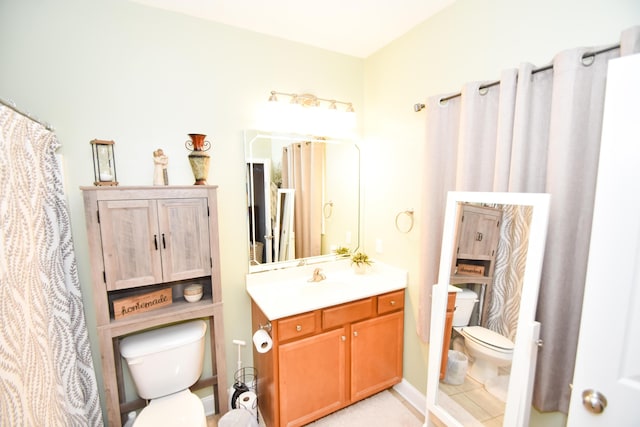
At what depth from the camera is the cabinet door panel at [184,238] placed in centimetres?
A: 157

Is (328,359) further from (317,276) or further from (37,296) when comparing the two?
(37,296)

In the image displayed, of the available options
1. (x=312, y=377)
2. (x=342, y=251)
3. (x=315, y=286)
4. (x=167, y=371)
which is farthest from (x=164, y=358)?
(x=342, y=251)

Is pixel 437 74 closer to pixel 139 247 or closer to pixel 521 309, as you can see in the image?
pixel 521 309

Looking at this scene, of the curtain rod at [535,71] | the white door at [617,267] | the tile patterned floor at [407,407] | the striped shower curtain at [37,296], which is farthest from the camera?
the tile patterned floor at [407,407]

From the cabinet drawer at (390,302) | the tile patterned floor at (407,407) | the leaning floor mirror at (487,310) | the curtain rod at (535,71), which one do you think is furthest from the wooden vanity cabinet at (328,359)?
the curtain rod at (535,71)

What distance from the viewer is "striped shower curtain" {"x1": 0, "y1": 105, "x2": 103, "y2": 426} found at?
0.93m

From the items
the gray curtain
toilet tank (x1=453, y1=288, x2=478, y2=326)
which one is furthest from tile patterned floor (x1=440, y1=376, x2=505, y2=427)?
toilet tank (x1=453, y1=288, x2=478, y2=326)

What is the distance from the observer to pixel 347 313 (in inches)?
73.1

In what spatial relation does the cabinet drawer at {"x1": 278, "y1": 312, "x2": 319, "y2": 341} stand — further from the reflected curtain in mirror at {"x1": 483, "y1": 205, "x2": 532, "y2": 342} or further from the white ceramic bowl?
the reflected curtain in mirror at {"x1": 483, "y1": 205, "x2": 532, "y2": 342}

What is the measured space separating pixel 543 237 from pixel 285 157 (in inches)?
65.0

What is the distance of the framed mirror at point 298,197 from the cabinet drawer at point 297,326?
55cm

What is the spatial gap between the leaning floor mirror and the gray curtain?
0.11 meters

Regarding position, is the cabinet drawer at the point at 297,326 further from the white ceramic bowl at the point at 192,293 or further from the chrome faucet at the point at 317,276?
the white ceramic bowl at the point at 192,293

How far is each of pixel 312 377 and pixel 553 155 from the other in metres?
1.82
